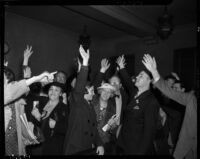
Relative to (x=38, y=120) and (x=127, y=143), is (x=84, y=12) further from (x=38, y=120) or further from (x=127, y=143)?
(x=127, y=143)

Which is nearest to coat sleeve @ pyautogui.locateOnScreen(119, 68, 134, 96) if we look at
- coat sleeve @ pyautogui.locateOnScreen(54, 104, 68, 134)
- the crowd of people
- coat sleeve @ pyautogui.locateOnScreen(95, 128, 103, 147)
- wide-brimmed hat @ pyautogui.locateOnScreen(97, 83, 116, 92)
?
the crowd of people

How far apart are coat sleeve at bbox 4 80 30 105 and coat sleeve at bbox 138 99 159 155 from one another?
3.17 ft

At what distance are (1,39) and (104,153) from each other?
1295 mm

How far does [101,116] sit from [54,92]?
51 cm

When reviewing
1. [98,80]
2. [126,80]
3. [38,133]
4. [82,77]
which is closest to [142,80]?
[126,80]

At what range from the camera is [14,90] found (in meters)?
1.64

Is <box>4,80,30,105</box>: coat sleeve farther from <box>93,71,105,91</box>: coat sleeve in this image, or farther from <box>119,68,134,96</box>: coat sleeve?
<box>119,68,134,96</box>: coat sleeve

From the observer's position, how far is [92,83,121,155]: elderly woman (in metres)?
1.94

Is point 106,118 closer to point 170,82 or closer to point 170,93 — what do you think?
point 170,93

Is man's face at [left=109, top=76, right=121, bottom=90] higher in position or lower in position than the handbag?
higher

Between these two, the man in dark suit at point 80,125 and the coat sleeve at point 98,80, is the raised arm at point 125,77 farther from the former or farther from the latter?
the man in dark suit at point 80,125

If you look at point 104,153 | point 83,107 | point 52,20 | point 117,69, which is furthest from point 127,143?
point 52,20

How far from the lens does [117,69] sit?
2256mm

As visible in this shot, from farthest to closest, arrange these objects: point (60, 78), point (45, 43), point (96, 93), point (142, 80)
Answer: point (45, 43) → point (60, 78) → point (96, 93) → point (142, 80)
